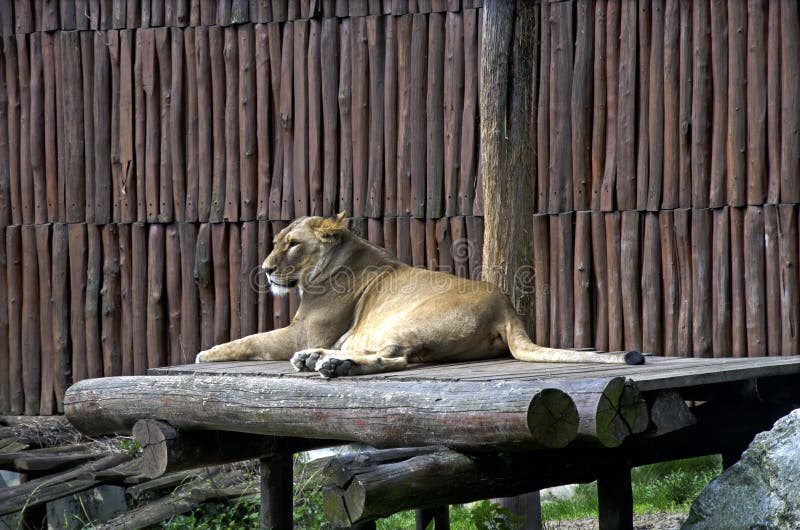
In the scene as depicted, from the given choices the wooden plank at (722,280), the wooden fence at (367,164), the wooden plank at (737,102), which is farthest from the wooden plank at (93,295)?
the wooden plank at (737,102)

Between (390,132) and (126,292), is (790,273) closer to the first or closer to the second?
(390,132)

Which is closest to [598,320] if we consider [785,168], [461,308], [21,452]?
[785,168]

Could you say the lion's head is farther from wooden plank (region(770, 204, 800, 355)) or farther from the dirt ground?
wooden plank (region(770, 204, 800, 355))

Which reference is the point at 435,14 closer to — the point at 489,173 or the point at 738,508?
the point at 489,173

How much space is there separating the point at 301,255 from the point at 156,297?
3007mm

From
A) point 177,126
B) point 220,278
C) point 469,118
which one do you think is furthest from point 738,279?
point 177,126

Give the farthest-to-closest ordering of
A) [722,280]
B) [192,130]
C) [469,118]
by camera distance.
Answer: [192,130], [469,118], [722,280]

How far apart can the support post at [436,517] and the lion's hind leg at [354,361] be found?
150 cm

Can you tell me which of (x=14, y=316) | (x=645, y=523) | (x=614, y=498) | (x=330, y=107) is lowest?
(x=645, y=523)

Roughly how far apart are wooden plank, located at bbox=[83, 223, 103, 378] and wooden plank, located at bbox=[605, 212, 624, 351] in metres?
4.22

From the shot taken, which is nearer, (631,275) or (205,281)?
(631,275)

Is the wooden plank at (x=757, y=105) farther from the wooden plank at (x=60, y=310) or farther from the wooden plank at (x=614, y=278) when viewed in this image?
the wooden plank at (x=60, y=310)

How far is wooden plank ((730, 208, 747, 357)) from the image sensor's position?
7.50 m

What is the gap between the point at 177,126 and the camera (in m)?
9.20
